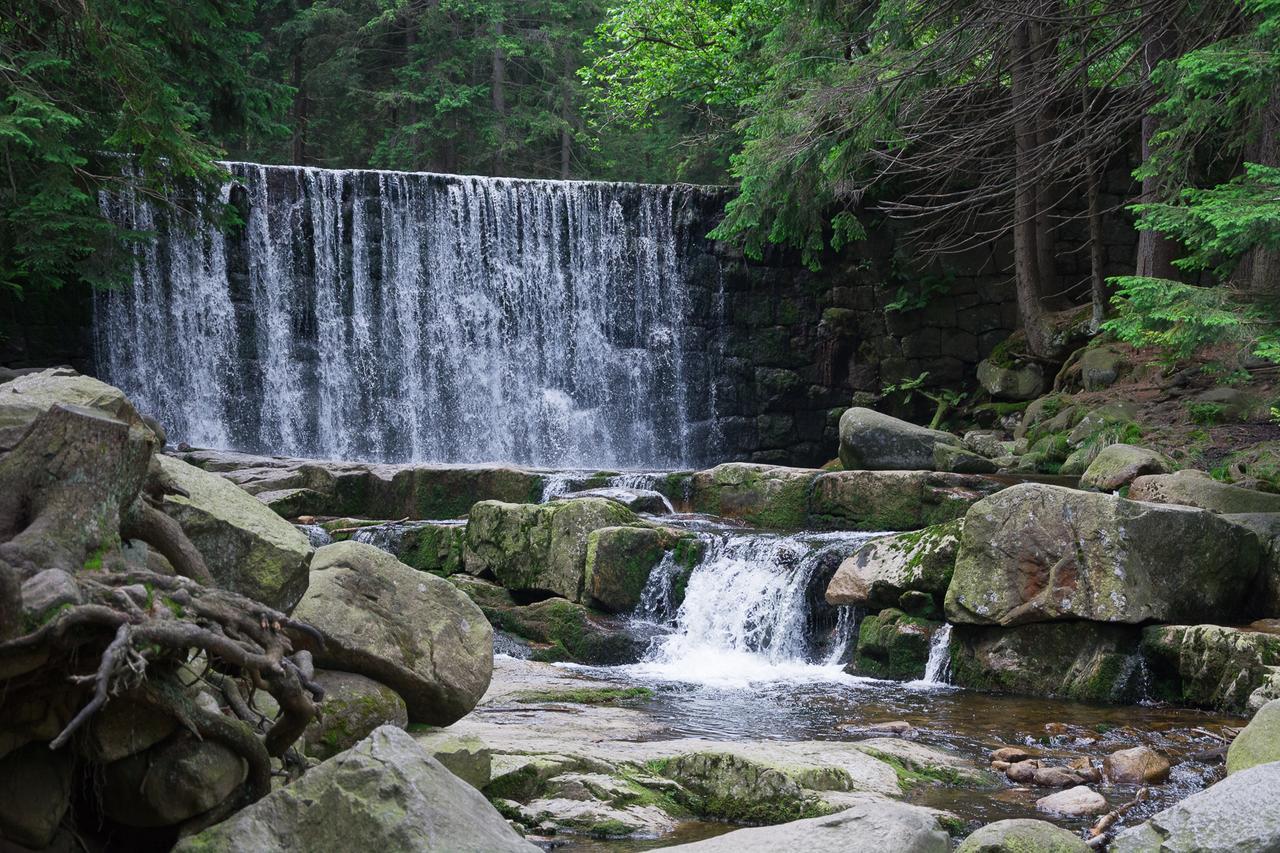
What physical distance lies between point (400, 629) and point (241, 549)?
1060mm

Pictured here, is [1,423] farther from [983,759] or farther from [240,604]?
[983,759]

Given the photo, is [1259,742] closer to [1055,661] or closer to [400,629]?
[1055,661]

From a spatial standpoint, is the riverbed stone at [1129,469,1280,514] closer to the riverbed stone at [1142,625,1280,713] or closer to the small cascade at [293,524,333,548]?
the riverbed stone at [1142,625,1280,713]

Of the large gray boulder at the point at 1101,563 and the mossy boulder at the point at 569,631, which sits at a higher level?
the large gray boulder at the point at 1101,563

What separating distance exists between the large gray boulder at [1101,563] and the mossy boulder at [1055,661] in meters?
0.15

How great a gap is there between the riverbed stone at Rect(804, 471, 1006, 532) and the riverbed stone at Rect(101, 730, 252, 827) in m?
9.11

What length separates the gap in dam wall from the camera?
1797 centimetres

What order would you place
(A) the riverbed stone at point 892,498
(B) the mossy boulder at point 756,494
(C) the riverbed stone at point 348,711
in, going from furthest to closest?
(B) the mossy boulder at point 756,494 → (A) the riverbed stone at point 892,498 → (C) the riverbed stone at point 348,711

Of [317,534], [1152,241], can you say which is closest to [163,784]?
[317,534]

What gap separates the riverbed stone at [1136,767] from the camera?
6320 millimetres

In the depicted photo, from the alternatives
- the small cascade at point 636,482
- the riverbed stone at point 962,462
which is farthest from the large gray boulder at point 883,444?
the small cascade at point 636,482

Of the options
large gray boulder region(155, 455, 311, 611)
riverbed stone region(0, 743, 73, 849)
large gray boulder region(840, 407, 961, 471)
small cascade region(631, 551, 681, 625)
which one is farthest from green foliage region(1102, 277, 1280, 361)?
riverbed stone region(0, 743, 73, 849)

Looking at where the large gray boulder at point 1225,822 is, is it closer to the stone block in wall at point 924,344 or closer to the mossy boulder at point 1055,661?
the mossy boulder at point 1055,661

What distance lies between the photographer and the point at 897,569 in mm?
9844
